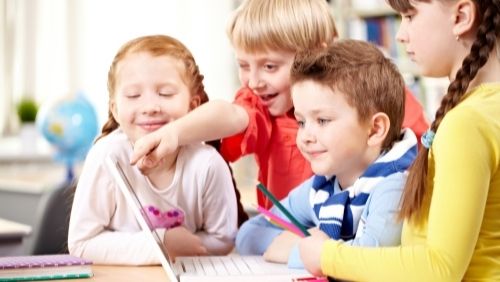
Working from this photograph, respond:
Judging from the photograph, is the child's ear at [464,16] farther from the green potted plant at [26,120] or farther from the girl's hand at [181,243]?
the green potted plant at [26,120]

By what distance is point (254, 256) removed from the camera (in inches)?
65.9

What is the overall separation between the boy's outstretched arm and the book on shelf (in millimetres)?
207

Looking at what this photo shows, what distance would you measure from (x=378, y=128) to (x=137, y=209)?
426 mm

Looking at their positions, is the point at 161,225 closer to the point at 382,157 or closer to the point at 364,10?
the point at 382,157

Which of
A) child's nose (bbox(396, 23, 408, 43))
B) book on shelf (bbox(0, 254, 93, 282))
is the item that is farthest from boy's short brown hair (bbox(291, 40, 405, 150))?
book on shelf (bbox(0, 254, 93, 282))

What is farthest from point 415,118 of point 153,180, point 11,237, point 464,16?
point 11,237

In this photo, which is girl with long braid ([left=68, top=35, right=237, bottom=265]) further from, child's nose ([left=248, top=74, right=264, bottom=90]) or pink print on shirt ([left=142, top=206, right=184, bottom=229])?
child's nose ([left=248, top=74, right=264, bottom=90])

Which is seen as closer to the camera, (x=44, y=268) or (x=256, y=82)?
(x=44, y=268)

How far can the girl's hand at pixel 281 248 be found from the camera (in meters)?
1.57

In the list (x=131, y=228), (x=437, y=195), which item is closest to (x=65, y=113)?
(x=131, y=228)

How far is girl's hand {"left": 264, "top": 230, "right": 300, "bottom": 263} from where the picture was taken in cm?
157

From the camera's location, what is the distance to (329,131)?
147 centimetres

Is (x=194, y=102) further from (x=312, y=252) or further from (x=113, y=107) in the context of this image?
(x=312, y=252)

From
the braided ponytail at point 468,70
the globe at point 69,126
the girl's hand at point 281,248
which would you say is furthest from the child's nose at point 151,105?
the globe at point 69,126
